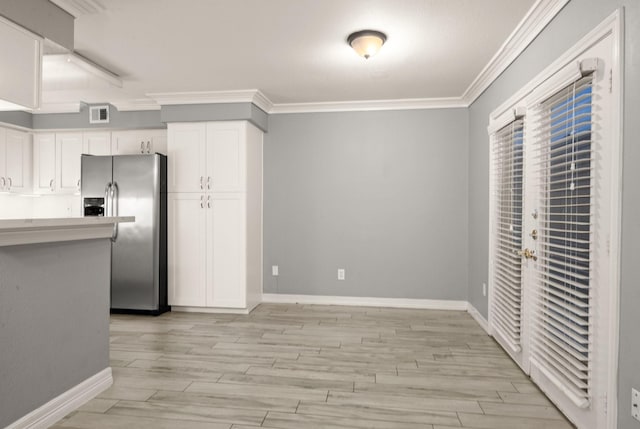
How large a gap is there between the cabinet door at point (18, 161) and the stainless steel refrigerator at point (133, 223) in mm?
1320

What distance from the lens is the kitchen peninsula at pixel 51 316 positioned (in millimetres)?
1868

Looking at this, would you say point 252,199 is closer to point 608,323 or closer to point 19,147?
point 19,147

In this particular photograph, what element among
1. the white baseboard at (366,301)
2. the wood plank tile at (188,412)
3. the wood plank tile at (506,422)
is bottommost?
the wood plank tile at (188,412)

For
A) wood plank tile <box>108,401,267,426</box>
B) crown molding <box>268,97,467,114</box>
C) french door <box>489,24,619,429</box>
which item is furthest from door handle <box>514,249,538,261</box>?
crown molding <box>268,97,467,114</box>

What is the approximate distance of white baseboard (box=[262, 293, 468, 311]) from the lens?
4621 mm

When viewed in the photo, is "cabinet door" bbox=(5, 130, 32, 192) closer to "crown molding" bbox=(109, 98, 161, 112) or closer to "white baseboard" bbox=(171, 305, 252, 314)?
"crown molding" bbox=(109, 98, 161, 112)

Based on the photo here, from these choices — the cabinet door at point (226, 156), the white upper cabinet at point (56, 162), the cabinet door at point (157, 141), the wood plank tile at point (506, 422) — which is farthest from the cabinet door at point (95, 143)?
the wood plank tile at point (506, 422)

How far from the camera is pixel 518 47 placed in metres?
2.90

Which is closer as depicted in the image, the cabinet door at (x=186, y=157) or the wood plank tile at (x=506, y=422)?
the wood plank tile at (x=506, y=422)

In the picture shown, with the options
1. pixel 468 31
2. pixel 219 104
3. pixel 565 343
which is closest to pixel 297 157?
pixel 219 104

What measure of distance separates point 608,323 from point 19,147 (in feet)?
20.4

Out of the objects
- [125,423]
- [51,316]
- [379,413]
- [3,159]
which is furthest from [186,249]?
[379,413]

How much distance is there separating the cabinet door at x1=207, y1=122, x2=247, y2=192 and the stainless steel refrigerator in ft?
1.92

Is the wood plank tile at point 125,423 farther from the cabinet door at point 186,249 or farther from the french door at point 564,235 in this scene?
the cabinet door at point 186,249
